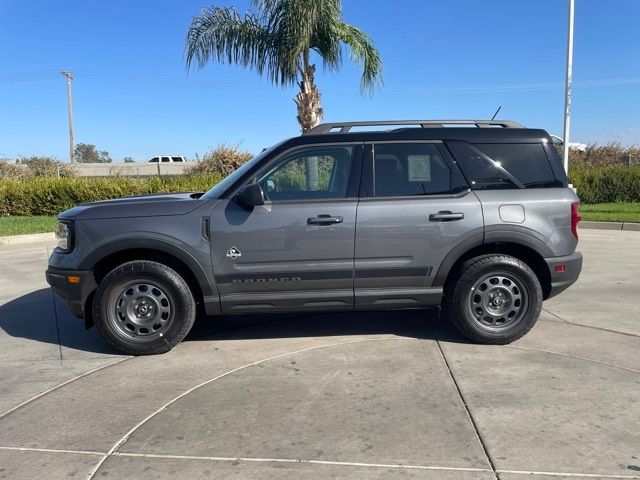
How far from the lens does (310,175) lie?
4.86 meters

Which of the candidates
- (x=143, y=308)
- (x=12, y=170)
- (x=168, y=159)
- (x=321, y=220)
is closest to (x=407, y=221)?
(x=321, y=220)

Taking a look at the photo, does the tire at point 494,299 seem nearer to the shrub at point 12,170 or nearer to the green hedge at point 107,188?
the green hedge at point 107,188

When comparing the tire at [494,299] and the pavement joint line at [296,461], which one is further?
the tire at [494,299]

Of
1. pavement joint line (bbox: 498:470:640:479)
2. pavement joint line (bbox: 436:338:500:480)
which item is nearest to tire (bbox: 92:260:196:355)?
pavement joint line (bbox: 436:338:500:480)

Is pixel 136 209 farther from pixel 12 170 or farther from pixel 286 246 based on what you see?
pixel 12 170

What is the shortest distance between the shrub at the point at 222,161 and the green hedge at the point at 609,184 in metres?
Answer: 12.4

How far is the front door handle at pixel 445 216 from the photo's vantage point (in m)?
4.59

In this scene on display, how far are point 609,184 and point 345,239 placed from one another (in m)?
17.3

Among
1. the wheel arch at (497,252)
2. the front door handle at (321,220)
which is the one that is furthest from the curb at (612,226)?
the front door handle at (321,220)

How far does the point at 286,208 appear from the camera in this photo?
454cm

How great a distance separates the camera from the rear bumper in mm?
4738

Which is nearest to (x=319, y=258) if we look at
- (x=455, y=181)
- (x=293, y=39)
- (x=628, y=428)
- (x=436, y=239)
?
(x=436, y=239)

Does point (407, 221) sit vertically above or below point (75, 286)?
above

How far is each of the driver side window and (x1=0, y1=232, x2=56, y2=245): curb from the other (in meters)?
9.92
